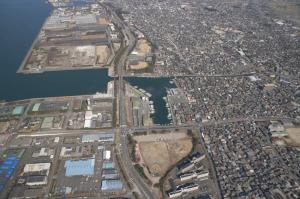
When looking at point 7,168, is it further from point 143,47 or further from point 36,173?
point 143,47

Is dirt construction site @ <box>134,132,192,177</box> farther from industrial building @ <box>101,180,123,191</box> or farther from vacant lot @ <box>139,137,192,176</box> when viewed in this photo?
industrial building @ <box>101,180,123,191</box>

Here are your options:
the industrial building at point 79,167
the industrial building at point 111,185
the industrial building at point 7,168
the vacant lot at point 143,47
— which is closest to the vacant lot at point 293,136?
the industrial building at point 111,185

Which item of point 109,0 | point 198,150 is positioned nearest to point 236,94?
point 198,150

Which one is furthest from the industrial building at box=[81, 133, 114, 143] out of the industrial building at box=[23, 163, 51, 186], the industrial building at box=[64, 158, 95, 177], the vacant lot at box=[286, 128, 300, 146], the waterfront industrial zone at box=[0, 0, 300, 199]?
the vacant lot at box=[286, 128, 300, 146]

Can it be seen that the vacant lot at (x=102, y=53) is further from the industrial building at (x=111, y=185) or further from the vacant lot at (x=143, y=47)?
the industrial building at (x=111, y=185)

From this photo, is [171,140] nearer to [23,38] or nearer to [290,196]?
[290,196]

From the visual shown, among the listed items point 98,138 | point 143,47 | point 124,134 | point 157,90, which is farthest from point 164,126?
point 143,47

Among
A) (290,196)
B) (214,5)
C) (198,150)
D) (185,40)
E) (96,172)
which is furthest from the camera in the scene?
(214,5)
